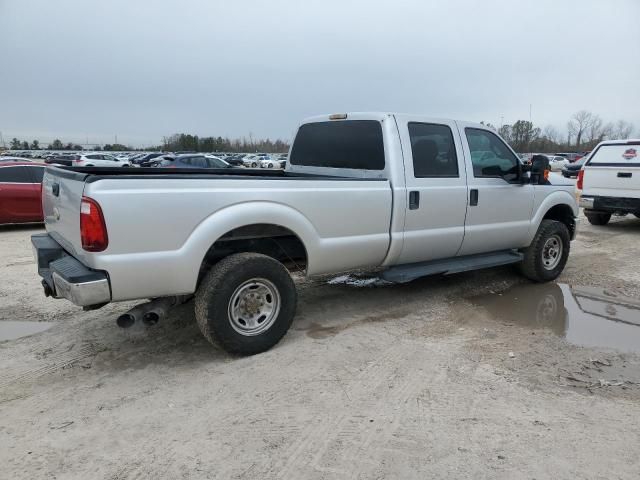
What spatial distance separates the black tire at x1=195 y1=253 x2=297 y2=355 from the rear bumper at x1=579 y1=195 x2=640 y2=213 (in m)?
9.34

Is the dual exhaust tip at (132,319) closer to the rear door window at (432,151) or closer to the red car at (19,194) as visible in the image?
the rear door window at (432,151)

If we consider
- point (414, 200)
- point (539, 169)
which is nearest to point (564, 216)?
point (539, 169)

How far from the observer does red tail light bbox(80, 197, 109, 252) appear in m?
3.38

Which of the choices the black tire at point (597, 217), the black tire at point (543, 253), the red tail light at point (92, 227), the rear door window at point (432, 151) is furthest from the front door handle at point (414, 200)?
the black tire at point (597, 217)

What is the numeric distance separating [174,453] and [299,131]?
4.20 metres

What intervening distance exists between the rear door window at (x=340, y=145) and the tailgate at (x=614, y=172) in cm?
809

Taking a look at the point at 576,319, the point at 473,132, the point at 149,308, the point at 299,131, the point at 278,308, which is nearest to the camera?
the point at 149,308

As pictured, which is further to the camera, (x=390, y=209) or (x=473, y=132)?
(x=473, y=132)

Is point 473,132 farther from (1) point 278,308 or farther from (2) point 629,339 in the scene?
(1) point 278,308

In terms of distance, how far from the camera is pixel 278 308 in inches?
168

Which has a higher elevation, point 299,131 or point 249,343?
point 299,131

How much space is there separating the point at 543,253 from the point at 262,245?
13.2 feet

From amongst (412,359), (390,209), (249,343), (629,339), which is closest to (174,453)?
(249,343)

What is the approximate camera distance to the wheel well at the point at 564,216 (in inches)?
269
